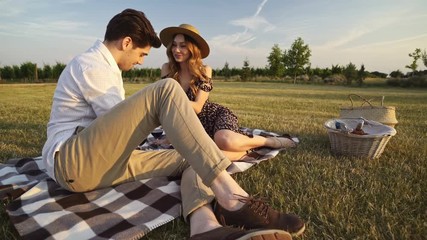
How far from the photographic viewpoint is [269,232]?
1578 millimetres

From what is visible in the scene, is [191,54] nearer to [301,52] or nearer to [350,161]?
[350,161]

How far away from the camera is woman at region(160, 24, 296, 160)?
3.62 meters

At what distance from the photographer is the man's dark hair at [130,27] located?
7.50 ft

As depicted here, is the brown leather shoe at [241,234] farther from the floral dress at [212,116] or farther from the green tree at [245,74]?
the green tree at [245,74]

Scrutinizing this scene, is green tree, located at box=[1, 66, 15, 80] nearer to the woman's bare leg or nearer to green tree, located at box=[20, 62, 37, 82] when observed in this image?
green tree, located at box=[20, 62, 37, 82]

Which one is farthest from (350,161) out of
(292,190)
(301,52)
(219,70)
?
(219,70)

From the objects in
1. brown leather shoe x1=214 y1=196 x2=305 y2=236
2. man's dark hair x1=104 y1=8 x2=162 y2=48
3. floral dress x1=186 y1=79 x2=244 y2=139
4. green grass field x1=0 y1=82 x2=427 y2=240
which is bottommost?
green grass field x1=0 y1=82 x2=427 y2=240

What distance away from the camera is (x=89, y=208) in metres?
2.17

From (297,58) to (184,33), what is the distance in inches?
1978

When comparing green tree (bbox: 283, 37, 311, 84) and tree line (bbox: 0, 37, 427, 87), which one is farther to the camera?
green tree (bbox: 283, 37, 311, 84)

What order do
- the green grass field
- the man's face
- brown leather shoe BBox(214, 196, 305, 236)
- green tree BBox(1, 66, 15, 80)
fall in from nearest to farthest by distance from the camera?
brown leather shoe BBox(214, 196, 305, 236) → the green grass field → the man's face → green tree BBox(1, 66, 15, 80)

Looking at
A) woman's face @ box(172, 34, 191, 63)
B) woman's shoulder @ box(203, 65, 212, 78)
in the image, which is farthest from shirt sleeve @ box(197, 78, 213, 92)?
woman's face @ box(172, 34, 191, 63)

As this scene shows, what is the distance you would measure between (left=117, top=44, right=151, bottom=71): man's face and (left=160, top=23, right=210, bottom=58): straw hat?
1187mm

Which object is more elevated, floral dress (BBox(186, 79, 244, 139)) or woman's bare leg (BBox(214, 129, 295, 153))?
floral dress (BBox(186, 79, 244, 139))
